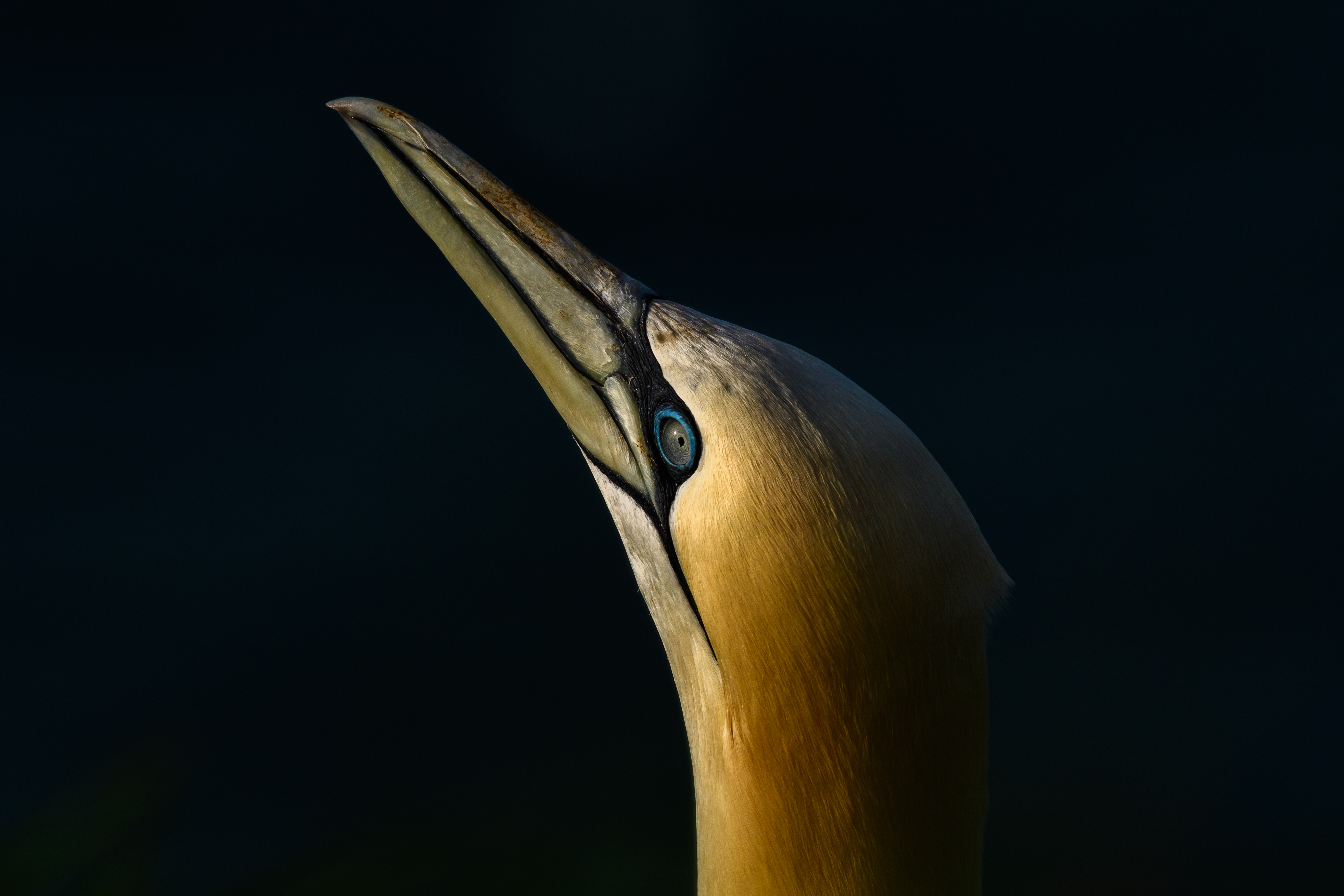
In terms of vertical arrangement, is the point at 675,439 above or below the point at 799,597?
above

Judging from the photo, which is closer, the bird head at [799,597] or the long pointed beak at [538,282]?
the bird head at [799,597]

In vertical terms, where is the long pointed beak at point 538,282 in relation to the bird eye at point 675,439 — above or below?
above

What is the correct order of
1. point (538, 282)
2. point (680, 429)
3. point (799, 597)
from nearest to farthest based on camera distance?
point (799, 597), point (680, 429), point (538, 282)

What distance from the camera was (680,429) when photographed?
1248mm

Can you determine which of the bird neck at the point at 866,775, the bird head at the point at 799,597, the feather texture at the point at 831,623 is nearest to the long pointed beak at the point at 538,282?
the bird head at the point at 799,597

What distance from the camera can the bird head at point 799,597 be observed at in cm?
107

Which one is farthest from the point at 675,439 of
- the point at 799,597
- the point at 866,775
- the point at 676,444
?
the point at 866,775

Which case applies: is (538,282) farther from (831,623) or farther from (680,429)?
(831,623)

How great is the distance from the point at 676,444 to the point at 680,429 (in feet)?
0.08

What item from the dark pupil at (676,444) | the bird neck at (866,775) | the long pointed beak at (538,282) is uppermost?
the long pointed beak at (538,282)

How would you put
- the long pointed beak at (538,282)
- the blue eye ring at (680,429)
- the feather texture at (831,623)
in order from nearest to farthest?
the feather texture at (831,623) < the blue eye ring at (680,429) < the long pointed beak at (538,282)

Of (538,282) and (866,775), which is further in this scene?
(538,282)

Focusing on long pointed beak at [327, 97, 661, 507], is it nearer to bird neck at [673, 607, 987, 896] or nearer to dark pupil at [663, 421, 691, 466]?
dark pupil at [663, 421, 691, 466]

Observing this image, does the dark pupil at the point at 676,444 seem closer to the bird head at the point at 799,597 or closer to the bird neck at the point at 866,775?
the bird head at the point at 799,597
